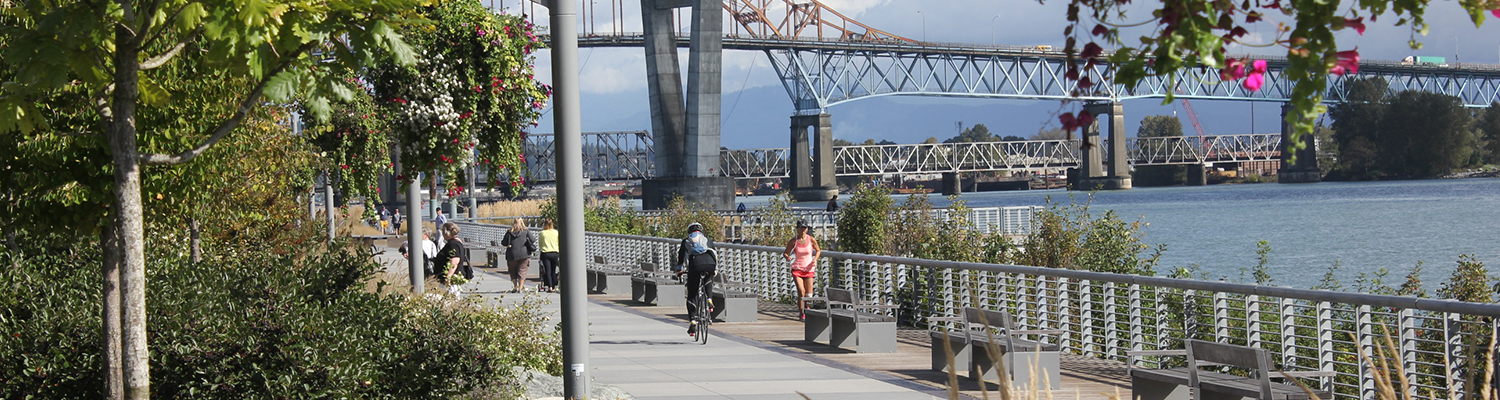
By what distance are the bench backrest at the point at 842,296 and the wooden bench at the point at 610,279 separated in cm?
925

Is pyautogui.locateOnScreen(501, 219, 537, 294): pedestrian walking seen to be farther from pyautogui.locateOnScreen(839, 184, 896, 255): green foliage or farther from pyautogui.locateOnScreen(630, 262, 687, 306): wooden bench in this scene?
pyautogui.locateOnScreen(839, 184, 896, 255): green foliage

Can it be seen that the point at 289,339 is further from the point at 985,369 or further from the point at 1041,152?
the point at 1041,152

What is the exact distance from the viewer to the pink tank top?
16689 mm

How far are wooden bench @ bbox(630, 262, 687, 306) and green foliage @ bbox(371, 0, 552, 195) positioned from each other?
28.8ft

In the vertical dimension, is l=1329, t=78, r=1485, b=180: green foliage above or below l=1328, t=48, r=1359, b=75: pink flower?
above

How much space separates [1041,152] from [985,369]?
7096 inches

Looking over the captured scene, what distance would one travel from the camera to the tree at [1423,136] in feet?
381

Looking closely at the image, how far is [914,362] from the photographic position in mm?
12961

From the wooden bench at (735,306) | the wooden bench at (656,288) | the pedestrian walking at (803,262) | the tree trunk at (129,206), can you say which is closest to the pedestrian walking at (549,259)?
the wooden bench at (656,288)

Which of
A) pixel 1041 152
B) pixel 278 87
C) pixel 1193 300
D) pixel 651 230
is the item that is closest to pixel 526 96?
pixel 278 87

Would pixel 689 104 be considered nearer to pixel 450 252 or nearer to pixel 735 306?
pixel 450 252

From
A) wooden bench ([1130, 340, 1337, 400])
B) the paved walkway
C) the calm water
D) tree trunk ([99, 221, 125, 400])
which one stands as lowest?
the calm water

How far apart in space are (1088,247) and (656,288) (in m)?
6.41

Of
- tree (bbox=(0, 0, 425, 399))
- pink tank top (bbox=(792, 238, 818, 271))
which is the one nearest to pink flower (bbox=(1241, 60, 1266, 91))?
tree (bbox=(0, 0, 425, 399))
